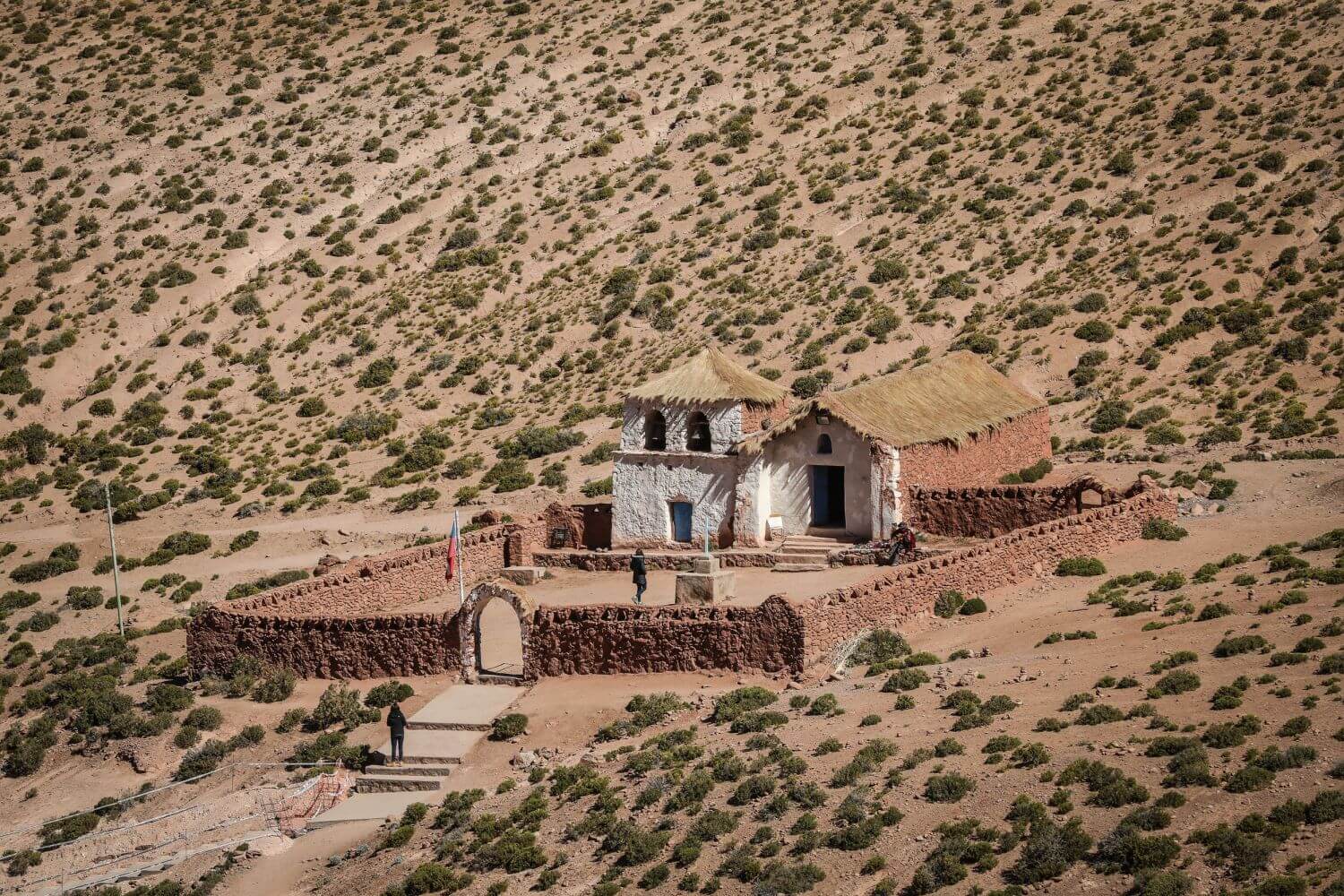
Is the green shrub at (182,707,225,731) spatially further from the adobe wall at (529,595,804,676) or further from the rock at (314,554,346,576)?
the rock at (314,554,346,576)

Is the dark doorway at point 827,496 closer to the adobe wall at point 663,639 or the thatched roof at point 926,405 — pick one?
the thatched roof at point 926,405

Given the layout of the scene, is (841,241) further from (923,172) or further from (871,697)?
(871,697)

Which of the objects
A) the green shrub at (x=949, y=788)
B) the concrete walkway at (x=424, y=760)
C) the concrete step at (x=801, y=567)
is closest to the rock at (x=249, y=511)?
the concrete step at (x=801, y=567)

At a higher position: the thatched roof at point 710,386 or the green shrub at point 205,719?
the thatched roof at point 710,386

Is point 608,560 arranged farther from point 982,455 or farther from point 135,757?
point 135,757

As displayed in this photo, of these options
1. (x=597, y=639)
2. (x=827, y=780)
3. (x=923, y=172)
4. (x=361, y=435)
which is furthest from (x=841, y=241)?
(x=827, y=780)

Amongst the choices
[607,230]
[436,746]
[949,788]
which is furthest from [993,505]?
[607,230]

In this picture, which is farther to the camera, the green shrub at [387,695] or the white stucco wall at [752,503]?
the white stucco wall at [752,503]
